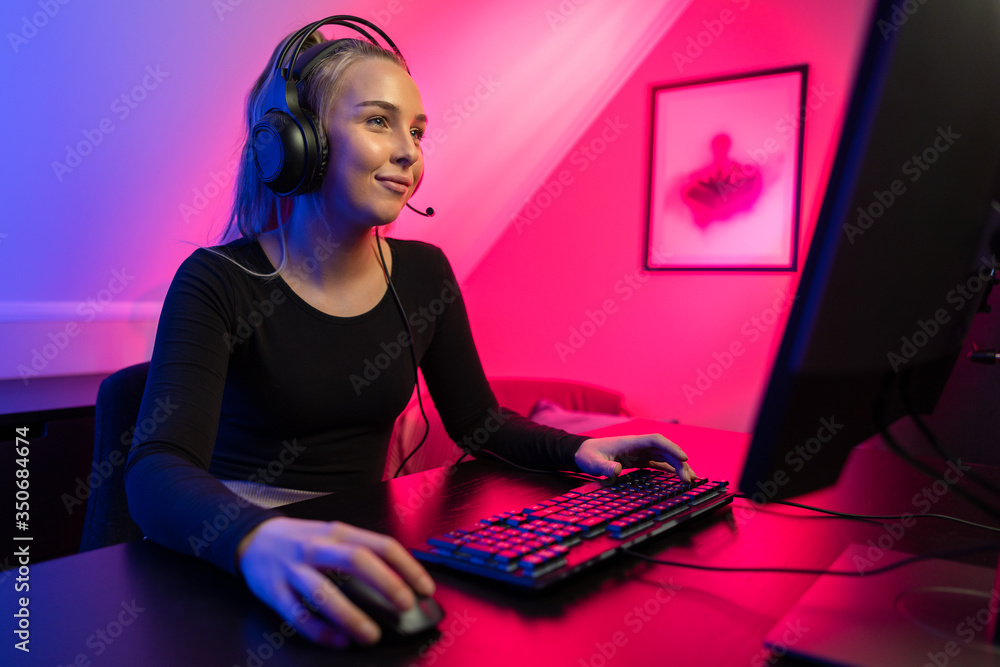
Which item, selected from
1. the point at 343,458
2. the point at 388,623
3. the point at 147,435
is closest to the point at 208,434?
the point at 147,435

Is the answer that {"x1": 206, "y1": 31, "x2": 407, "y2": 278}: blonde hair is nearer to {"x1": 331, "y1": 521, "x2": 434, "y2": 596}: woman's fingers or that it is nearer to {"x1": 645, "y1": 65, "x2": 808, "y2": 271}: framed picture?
{"x1": 331, "y1": 521, "x2": 434, "y2": 596}: woman's fingers

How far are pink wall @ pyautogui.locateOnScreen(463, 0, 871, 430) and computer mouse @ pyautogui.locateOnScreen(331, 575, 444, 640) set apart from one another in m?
2.09

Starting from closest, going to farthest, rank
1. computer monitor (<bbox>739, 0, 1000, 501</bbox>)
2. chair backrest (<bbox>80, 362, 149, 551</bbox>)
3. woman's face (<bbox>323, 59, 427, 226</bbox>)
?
computer monitor (<bbox>739, 0, 1000, 501</bbox>), chair backrest (<bbox>80, 362, 149, 551</bbox>), woman's face (<bbox>323, 59, 427, 226</bbox>)

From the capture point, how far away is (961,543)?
744 millimetres

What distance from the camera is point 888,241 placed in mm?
482

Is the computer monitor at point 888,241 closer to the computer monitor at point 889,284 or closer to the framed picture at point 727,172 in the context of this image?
the computer monitor at point 889,284

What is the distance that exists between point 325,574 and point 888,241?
46 centimetres

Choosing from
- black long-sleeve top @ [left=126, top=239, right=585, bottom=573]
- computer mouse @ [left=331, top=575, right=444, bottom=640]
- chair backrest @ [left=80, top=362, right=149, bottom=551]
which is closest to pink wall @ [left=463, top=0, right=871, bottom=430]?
black long-sleeve top @ [left=126, top=239, right=585, bottom=573]

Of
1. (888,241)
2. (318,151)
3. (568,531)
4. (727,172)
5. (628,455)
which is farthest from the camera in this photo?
(727,172)

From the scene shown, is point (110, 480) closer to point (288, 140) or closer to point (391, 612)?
point (288, 140)

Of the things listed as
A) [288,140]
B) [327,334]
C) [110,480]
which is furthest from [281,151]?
[110,480]

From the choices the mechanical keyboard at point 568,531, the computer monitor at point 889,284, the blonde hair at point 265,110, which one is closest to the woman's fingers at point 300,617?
the mechanical keyboard at point 568,531

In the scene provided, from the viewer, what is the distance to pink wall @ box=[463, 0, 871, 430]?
2.38m

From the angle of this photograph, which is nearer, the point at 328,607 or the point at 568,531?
the point at 328,607
